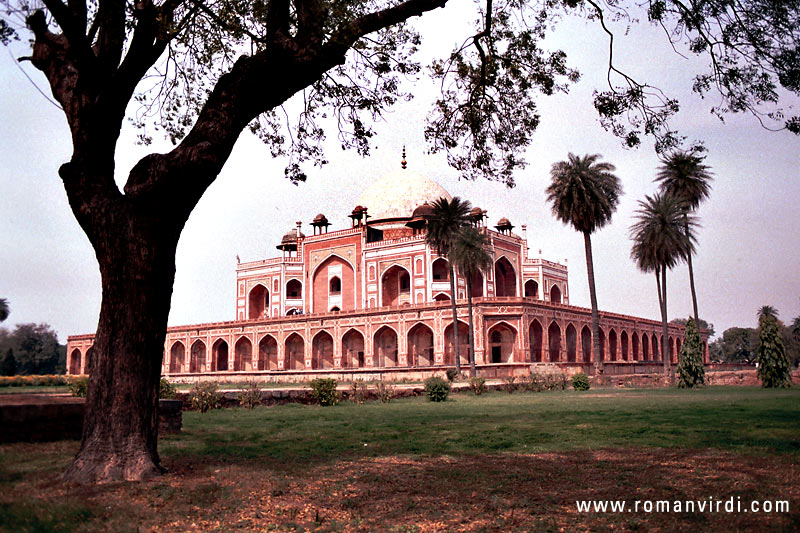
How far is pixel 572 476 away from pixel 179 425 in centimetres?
533

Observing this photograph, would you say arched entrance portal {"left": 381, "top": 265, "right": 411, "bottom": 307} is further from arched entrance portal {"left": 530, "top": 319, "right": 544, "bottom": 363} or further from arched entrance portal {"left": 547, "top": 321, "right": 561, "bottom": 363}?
arched entrance portal {"left": 547, "top": 321, "right": 561, "bottom": 363}

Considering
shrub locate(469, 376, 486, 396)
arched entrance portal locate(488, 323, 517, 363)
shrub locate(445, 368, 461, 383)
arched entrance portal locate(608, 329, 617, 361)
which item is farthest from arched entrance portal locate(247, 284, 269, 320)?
shrub locate(469, 376, 486, 396)

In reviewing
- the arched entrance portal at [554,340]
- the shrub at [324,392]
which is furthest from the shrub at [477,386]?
the arched entrance portal at [554,340]

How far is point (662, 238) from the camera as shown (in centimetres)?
3234

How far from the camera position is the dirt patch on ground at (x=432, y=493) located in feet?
13.1

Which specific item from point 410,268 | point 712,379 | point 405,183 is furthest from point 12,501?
point 405,183

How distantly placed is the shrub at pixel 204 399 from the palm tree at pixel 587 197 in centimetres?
2032

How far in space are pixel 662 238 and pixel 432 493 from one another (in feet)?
100

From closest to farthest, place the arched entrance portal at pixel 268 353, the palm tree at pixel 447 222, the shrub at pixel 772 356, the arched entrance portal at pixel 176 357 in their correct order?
the shrub at pixel 772 356 < the palm tree at pixel 447 222 < the arched entrance portal at pixel 268 353 < the arched entrance portal at pixel 176 357

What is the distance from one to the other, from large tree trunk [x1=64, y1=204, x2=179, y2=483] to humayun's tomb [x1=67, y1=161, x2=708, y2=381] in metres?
26.5

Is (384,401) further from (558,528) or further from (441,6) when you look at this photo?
(558,528)

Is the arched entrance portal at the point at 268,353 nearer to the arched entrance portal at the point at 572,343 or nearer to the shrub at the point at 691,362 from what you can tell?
the arched entrance portal at the point at 572,343

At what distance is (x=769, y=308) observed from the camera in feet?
197

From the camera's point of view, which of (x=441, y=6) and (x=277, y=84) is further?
(x=441, y=6)
